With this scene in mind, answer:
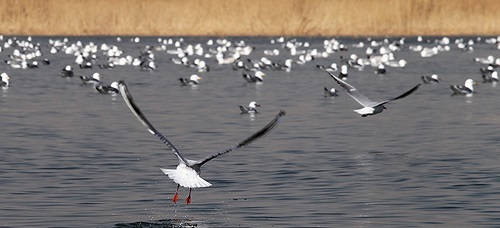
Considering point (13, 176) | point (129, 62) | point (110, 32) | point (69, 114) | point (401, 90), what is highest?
point (13, 176)

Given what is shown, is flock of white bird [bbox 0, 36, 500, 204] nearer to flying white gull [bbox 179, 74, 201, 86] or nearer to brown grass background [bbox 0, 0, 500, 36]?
flying white gull [bbox 179, 74, 201, 86]

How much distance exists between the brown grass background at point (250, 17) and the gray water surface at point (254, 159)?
39.6m

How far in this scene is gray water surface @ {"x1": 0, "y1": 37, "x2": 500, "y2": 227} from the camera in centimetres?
1574

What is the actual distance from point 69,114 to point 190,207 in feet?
48.9

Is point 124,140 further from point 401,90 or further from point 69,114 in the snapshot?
point 401,90

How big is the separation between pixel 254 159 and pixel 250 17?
60.5 m

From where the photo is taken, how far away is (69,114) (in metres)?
30.8

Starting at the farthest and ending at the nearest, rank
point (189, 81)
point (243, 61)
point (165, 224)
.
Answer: point (243, 61) < point (189, 81) < point (165, 224)

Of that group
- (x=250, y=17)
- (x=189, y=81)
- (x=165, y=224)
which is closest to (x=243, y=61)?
(x=189, y=81)

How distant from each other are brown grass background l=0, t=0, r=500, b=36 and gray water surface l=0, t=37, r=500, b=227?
130ft

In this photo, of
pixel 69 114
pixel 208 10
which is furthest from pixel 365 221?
pixel 208 10

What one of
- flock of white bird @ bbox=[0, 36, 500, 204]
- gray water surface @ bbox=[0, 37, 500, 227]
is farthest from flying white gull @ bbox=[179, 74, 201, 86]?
gray water surface @ bbox=[0, 37, 500, 227]

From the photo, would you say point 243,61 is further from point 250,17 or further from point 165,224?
point 165,224

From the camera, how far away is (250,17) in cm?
8181
